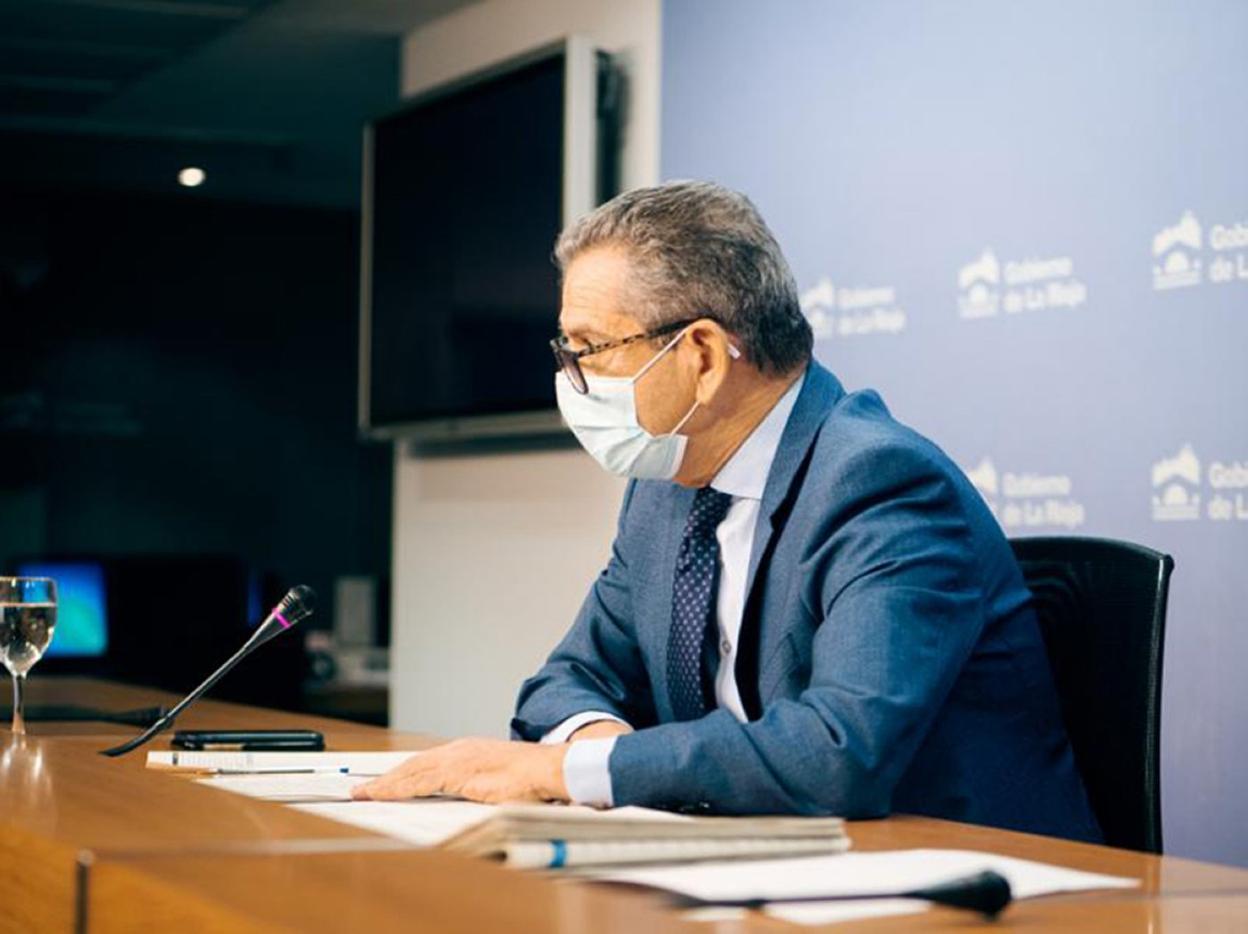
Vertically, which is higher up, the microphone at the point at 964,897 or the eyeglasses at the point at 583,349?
the eyeglasses at the point at 583,349

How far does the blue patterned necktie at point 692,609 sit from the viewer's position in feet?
7.41

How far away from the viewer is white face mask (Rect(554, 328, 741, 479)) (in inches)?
94.4

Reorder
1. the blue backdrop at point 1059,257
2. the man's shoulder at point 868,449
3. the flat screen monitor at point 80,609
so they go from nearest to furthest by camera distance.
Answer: the man's shoulder at point 868,449
the blue backdrop at point 1059,257
the flat screen monitor at point 80,609

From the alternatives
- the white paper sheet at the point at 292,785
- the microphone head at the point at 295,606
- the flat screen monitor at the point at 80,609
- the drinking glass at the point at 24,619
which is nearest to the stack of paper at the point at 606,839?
the white paper sheet at the point at 292,785

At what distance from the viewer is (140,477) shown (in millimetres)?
9148

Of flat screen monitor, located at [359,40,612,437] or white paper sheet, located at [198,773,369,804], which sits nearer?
white paper sheet, located at [198,773,369,804]

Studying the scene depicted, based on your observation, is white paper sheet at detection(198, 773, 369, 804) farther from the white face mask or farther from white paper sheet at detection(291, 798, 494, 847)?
the white face mask

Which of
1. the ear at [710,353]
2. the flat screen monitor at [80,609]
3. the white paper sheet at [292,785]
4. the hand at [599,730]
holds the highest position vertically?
the ear at [710,353]

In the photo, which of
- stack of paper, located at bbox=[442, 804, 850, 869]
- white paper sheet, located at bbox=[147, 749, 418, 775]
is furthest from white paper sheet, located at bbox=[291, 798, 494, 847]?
white paper sheet, located at bbox=[147, 749, 418, 775]

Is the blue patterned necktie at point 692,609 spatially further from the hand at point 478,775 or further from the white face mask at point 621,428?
the hand at point 478,775

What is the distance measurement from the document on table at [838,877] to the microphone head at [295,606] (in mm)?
909

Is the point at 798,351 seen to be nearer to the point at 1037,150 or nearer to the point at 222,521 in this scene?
the point at 1037,150

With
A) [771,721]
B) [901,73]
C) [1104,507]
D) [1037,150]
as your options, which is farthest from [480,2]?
[771,721]

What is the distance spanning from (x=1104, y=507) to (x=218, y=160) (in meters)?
6.05
